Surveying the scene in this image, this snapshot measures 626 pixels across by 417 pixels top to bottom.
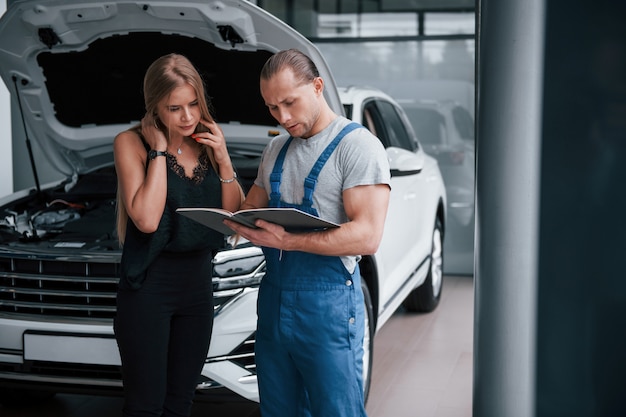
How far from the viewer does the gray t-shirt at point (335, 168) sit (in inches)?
98.7

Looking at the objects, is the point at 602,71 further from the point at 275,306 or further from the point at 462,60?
the point at 462,60

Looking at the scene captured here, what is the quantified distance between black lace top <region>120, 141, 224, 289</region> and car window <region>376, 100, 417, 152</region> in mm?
2802

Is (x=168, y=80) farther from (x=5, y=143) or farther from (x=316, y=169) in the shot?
(x=5, y=143)

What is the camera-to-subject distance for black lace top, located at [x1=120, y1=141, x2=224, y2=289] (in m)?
2.88

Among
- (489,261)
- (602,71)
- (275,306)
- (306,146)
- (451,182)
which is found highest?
(602,71)

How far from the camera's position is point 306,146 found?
2.62 meters

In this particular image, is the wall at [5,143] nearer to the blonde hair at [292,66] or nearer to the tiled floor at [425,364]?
the tiled floor at [425,364]

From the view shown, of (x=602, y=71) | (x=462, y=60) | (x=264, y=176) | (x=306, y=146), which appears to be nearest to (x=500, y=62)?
(x=602, y=71)

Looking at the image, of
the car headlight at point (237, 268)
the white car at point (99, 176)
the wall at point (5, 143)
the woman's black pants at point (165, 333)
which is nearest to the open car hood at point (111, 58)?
the white car at point (99, 176)

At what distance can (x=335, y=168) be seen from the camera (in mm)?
2539

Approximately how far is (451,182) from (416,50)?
4.34 feet

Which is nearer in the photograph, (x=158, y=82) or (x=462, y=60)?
(x=158, y=82)

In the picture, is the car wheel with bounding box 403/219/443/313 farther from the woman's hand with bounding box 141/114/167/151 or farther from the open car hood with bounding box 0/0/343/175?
the woman's hand with bounding box 141/114/167/151

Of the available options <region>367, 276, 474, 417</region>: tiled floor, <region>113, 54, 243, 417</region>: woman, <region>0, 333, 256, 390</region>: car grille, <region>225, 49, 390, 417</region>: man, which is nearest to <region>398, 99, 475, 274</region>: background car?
<region>367, 276, 474, 417</region>: tiled floor
